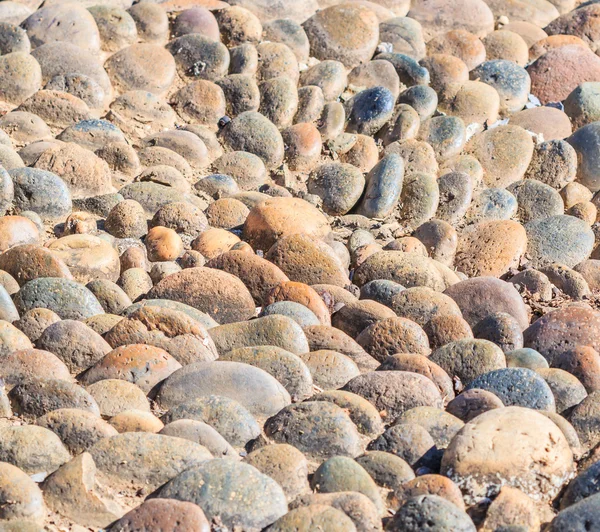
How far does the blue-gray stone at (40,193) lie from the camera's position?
5348 millimetres

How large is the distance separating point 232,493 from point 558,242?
3.66 m

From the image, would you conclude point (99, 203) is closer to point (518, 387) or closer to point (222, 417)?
point (222, 417)

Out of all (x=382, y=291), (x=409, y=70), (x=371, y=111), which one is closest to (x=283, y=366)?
(x=382, y=291)

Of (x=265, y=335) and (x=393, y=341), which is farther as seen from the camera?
(x=393, y=341)

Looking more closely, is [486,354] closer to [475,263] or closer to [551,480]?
[551,480]

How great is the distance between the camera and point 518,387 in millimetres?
4008

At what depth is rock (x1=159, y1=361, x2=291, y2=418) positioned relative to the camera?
12.6ft

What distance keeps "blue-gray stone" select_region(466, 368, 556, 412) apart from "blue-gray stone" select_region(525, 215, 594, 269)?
2.15 metres

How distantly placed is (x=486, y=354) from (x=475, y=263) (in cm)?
176

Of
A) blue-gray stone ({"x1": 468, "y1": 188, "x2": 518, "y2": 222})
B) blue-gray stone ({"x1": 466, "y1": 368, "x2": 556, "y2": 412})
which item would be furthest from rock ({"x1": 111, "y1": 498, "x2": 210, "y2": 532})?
blue-gray stone ({"x1": 468, "y1": 188, "x2": 518, "y2": 222})

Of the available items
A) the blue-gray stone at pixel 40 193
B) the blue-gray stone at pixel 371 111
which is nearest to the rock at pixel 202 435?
the blue-gray stone at pixel 40 193

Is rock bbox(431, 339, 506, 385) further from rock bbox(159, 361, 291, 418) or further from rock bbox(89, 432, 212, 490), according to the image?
rock bbox(89, 432, 212, 490)

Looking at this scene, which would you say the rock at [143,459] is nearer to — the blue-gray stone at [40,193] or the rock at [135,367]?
the rock at [135,367]

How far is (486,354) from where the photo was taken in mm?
4289
